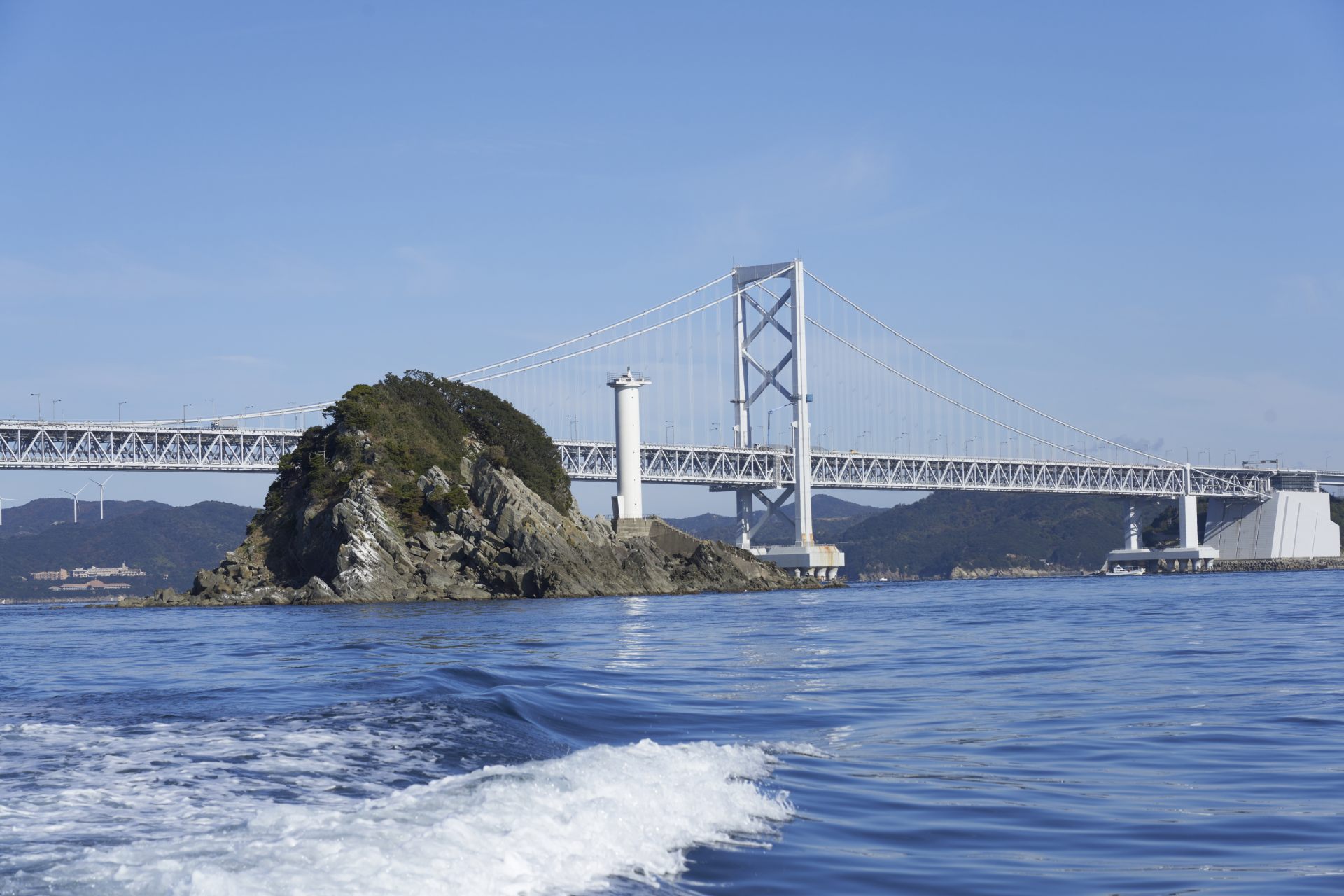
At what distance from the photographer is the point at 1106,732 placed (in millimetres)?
7594

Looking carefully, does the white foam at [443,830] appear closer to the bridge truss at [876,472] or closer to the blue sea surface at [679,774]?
the blue sea surface at [679,774]

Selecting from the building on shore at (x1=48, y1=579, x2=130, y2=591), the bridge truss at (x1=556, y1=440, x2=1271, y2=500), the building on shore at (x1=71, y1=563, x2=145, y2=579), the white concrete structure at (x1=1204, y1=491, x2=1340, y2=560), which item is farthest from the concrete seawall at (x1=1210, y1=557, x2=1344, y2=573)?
the building on shore at (x1=71, y1=563, x2=145, y2=579)

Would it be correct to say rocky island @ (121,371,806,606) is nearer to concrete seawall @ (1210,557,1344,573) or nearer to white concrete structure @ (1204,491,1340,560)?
concrete seawall @ (1210,557,1344,573)

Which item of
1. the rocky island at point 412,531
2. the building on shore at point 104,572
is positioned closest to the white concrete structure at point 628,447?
the rocky island at point 412,531

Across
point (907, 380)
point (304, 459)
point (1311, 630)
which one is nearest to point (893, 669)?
point (1311, 630)

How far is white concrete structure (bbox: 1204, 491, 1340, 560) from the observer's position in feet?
281

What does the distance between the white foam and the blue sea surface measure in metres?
0.02

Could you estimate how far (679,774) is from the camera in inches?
236

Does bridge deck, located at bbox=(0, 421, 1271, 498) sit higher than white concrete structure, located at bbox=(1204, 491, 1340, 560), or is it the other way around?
bridge deck, located at bbox=(0, 421, 1271, 498)

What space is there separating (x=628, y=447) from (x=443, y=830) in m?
50.2

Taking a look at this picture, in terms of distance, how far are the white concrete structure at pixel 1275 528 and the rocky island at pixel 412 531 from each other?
2044 inches

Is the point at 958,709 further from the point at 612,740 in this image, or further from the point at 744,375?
the point at 744,375

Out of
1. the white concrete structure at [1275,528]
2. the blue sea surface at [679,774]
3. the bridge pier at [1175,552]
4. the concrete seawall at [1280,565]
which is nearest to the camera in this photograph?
the blue sea surface at [679,774]

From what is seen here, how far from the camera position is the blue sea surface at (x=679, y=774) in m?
4.39
